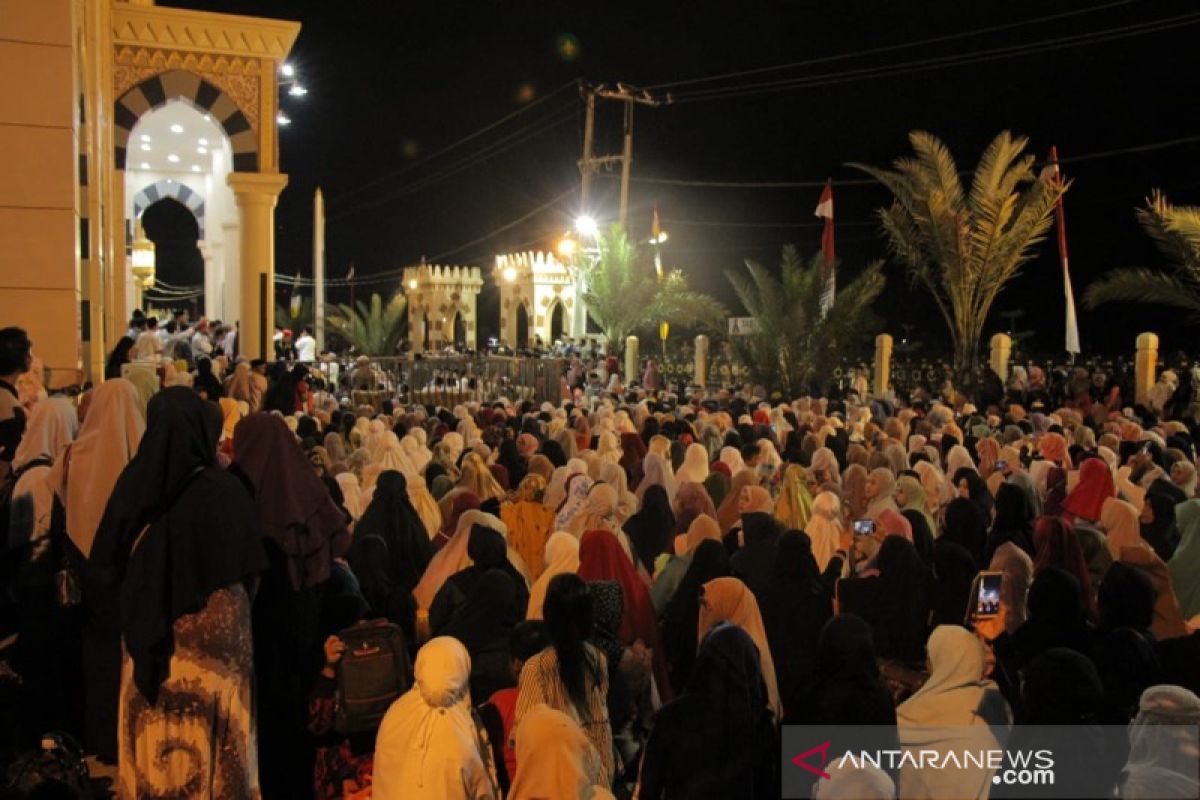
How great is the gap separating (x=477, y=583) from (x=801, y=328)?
1504 centimetres

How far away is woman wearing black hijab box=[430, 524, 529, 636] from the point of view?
4.86m

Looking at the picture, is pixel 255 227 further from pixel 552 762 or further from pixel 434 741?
pixel 552 762

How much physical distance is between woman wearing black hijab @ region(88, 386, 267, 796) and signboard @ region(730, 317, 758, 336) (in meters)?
16.7

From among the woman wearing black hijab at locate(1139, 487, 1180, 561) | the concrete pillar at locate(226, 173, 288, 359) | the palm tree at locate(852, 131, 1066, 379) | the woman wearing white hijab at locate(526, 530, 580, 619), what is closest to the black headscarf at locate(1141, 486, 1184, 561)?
the woman wearing black hijab at locate(1139, 487, 1180, 561)

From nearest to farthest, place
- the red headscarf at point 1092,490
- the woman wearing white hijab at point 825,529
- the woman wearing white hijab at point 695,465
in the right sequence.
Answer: the woman wearing white hijab at point 825,529, the red headscarf at point 1092,490, the woman wearing white hijab at point 695,465

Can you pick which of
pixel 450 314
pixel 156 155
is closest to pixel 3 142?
pixel 156 155

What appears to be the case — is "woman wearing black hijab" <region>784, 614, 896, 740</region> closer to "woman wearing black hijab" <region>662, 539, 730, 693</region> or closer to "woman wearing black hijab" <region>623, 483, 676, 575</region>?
"woman wearing black hijab" <region>662, 539, 730, 693</region>

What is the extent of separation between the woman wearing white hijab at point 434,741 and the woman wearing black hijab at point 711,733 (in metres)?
0.49

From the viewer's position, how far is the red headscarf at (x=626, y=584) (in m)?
4.96

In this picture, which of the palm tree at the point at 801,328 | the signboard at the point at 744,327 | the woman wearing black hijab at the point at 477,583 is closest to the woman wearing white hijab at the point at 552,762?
the woman wearing black hijab at the point at 477,583

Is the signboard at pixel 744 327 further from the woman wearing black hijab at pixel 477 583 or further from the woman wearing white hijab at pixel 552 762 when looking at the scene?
the woman wearing white hijab at pixel 552 762

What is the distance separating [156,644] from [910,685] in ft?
9.15

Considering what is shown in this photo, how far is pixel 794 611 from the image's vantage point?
16.7 feet

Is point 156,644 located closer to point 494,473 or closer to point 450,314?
point 494,473
